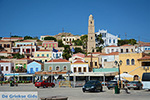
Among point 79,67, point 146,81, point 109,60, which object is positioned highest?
point 109,60

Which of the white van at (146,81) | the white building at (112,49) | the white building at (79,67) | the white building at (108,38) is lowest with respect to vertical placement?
the white van at (146,81)

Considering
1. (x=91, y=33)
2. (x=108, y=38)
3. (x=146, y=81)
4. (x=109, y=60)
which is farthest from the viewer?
(x=108, y=38)

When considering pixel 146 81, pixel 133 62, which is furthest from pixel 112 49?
pixel 146 81

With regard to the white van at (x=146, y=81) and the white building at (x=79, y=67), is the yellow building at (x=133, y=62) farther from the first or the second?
the white van at (x=146, y=81)

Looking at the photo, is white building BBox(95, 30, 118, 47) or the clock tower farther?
white building BBox(95, 30, 118, 47)

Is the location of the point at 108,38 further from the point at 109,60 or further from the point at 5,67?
the point at 5,67

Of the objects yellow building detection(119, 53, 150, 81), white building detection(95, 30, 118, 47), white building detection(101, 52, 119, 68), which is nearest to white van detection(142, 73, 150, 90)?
yellow building detection(119, 53, 150, 81)

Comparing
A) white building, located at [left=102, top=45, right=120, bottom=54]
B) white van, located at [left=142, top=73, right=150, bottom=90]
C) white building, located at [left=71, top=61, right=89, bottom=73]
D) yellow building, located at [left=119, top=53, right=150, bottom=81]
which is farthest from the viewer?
white building, located at [left=102, top=45, right=120, bottom=54]

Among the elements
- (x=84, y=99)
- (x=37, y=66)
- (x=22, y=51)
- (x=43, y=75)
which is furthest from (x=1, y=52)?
(x=84, y=99)

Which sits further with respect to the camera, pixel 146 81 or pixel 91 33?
pixel 91 33

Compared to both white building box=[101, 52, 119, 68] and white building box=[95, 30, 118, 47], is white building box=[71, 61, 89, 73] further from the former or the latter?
white building box=[95, 30, 118, 47]

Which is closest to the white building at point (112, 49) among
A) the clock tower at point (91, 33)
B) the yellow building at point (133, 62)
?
the clock tower at point (91, 33)

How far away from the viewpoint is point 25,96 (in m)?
12.0

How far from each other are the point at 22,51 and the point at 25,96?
81268 mm
